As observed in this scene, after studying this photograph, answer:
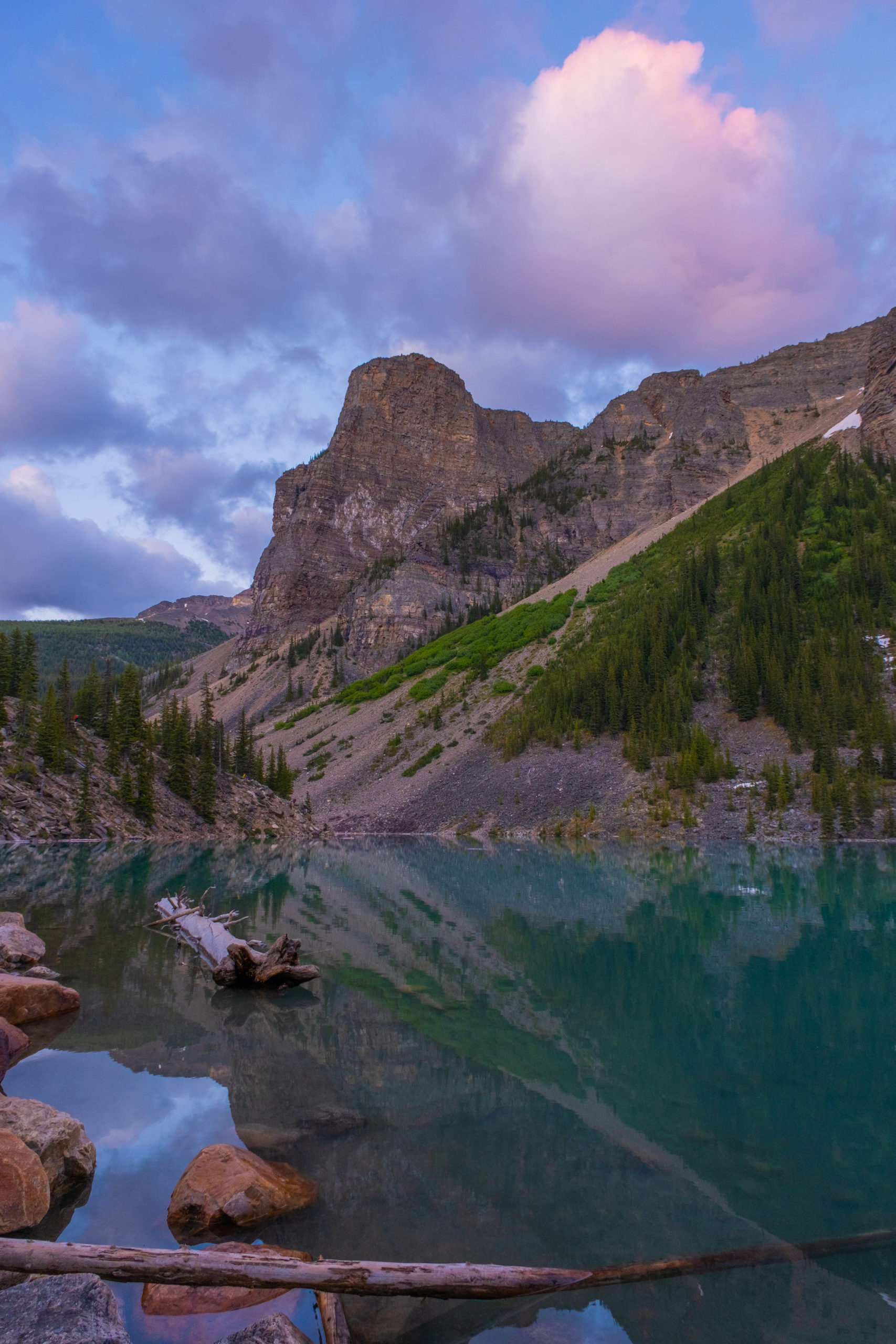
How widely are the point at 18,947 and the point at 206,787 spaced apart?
4648 centimetres

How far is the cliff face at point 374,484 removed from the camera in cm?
16925

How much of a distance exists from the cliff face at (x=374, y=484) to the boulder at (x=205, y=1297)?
522ft

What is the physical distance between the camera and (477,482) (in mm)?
176750

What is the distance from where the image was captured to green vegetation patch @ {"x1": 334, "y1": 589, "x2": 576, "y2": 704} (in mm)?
89375

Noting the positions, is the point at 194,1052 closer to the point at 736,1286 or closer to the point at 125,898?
the point at 736,1286

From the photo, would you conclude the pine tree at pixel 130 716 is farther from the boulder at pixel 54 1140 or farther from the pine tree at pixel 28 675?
the boulder at pixel 54 1140

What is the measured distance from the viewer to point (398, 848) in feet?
169

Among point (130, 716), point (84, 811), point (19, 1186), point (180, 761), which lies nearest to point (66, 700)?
point (130, 716)

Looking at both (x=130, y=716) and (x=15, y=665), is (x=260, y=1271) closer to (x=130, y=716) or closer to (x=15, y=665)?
(x=130, y=716)

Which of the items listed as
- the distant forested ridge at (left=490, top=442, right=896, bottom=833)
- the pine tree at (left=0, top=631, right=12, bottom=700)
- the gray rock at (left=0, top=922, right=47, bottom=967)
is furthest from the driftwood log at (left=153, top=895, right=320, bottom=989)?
the pine tree at (left=0, top=631, right=12, bottom=700)

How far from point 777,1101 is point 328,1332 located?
629cm

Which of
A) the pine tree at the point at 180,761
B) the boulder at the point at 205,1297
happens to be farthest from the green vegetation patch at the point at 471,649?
the boulder at the point at 205,1297

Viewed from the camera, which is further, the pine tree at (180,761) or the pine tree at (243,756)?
the pine tree at (243,756)

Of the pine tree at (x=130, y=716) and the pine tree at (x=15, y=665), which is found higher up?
the pine tree at (x=15, y=665)
